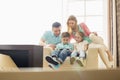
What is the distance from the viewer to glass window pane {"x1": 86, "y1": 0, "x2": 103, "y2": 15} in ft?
14.9

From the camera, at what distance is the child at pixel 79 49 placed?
2.91 metres

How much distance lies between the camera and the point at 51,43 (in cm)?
333

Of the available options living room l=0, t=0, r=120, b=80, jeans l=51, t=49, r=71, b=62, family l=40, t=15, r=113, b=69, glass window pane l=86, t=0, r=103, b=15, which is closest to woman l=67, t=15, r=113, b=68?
family l=40, t=15, r=113, b=69

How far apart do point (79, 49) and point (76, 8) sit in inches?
70.9

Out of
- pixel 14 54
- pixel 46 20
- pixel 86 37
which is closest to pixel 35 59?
pixel 14 54

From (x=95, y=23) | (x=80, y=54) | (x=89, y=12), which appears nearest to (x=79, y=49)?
(x=80, y=54)

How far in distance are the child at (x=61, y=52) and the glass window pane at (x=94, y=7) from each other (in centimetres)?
156

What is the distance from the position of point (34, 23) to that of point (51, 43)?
1.51m

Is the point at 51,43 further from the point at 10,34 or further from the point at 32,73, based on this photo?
the point at 32,73

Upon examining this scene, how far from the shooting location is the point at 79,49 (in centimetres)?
304

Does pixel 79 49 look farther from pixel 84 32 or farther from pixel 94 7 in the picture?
pixel 94 7

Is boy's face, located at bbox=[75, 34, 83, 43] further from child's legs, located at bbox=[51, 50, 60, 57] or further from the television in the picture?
the television

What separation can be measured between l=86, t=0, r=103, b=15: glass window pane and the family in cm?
136

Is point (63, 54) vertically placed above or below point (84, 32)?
below
